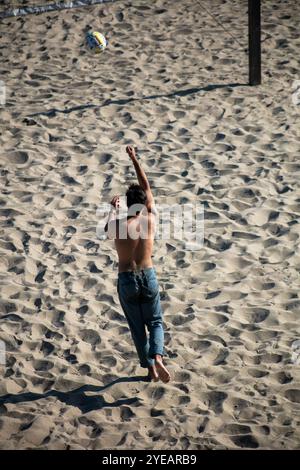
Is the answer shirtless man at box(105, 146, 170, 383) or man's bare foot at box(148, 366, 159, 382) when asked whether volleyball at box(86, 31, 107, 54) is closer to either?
shirtless man at box(105, 146, 170, 383)

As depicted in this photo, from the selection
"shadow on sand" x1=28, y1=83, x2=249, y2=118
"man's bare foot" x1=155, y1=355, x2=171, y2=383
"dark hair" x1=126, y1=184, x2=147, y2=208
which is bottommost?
"man's bare foot" x1=155, y1=355, x2=171, y2=383

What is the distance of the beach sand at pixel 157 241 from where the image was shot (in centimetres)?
505

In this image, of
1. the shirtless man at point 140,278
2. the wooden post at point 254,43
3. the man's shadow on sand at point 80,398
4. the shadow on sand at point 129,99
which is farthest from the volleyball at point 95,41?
the man's shadow on sand at point 80,398

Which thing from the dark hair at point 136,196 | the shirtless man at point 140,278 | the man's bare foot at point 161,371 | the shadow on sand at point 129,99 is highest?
the dark hair at point 136,196

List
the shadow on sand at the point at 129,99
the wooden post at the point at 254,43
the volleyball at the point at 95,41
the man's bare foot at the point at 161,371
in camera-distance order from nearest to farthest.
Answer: the man's bare foot at the point at 161,371 → the volleyball at the point at 95,41 → the shadow on sand at the point at 129,99 → the wooden post at the point at 254,43

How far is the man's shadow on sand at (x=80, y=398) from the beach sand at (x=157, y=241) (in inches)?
0.5

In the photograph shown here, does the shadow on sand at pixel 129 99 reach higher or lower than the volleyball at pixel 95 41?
lower

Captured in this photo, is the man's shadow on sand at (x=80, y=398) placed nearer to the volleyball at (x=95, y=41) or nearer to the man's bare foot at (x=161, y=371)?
the man's bare foot at (x=161, y=371)

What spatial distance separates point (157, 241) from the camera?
7.03 metres

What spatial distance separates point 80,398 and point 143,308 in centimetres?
77

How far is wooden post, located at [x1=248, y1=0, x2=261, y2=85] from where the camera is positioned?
9.42m

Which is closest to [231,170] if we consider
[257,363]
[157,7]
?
[257,363]

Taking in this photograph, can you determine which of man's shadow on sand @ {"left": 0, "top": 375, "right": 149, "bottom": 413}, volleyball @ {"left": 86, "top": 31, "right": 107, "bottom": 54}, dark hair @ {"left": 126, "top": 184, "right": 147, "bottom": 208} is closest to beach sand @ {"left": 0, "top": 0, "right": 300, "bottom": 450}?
man's shadow on sand @ {"left": 0, "top": 375, "right": 149, "bottom": 413}

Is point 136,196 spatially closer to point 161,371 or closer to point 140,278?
point 140,278
